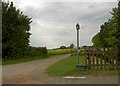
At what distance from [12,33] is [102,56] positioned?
24400mm

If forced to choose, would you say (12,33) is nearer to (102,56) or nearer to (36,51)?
(36,51)

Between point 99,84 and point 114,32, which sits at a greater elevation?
point 114,32

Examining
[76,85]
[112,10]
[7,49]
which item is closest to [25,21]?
[7,49]

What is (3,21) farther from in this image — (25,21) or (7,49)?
(25,21)

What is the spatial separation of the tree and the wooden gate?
22436 mm

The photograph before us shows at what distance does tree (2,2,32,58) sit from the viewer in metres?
42.2

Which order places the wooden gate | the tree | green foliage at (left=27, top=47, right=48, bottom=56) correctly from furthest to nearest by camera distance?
green foliage at (left=27, top=47, right=48, bottom=56), the tree, the wooden gate

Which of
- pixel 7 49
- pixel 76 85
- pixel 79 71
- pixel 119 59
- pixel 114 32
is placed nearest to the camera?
pixel 76 85

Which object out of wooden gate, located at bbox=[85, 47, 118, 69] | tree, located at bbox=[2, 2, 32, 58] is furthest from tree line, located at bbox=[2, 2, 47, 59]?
wooden gate, located at bbox=[85, 47, 118, 69]

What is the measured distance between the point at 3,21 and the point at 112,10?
16231 mm

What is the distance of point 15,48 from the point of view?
43531 millimetres

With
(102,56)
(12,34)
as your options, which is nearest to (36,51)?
(12,34)

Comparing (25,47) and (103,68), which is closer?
(103,68)

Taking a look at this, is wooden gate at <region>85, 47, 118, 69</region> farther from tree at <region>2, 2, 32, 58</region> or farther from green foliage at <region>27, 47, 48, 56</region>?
green foliage at <region>27, 47, 48, 56</region>
